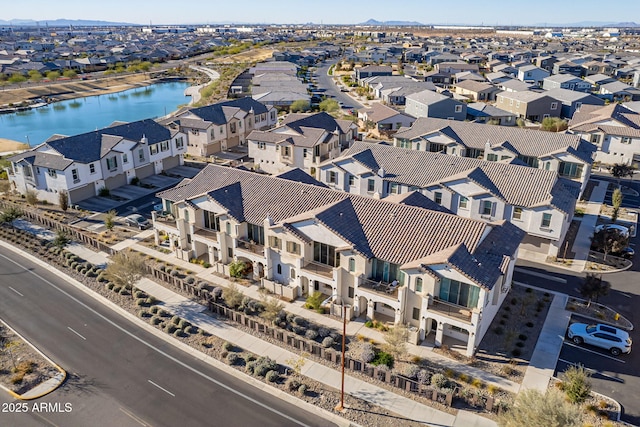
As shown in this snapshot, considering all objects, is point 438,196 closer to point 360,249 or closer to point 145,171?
point 360,249

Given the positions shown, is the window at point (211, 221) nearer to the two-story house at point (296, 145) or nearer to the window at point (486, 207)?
the window at point (486, 207)

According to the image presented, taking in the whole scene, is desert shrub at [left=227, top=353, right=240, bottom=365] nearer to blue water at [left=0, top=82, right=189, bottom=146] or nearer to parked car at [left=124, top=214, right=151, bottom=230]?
parked car at [left=124, top=214, right=151, bottom=230]

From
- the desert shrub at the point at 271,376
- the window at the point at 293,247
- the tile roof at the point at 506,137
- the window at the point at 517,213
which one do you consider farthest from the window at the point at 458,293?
the tile roof at the point at 506,137

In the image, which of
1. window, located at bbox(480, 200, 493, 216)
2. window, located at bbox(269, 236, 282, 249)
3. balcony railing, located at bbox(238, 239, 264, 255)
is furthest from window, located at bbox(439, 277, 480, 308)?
window, located at bbox(480, 200, 493, 216)

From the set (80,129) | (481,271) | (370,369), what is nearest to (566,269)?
(481,271)

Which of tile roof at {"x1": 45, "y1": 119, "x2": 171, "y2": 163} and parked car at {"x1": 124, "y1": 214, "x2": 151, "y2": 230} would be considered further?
tile roof at {"x1": 45, "y1": 119, "x2": 171, "y2": 163}

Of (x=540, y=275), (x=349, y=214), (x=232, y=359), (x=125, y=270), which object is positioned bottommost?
(x=540, y=275)

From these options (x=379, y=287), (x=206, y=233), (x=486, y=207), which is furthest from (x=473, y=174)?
(x=206, y=233)
